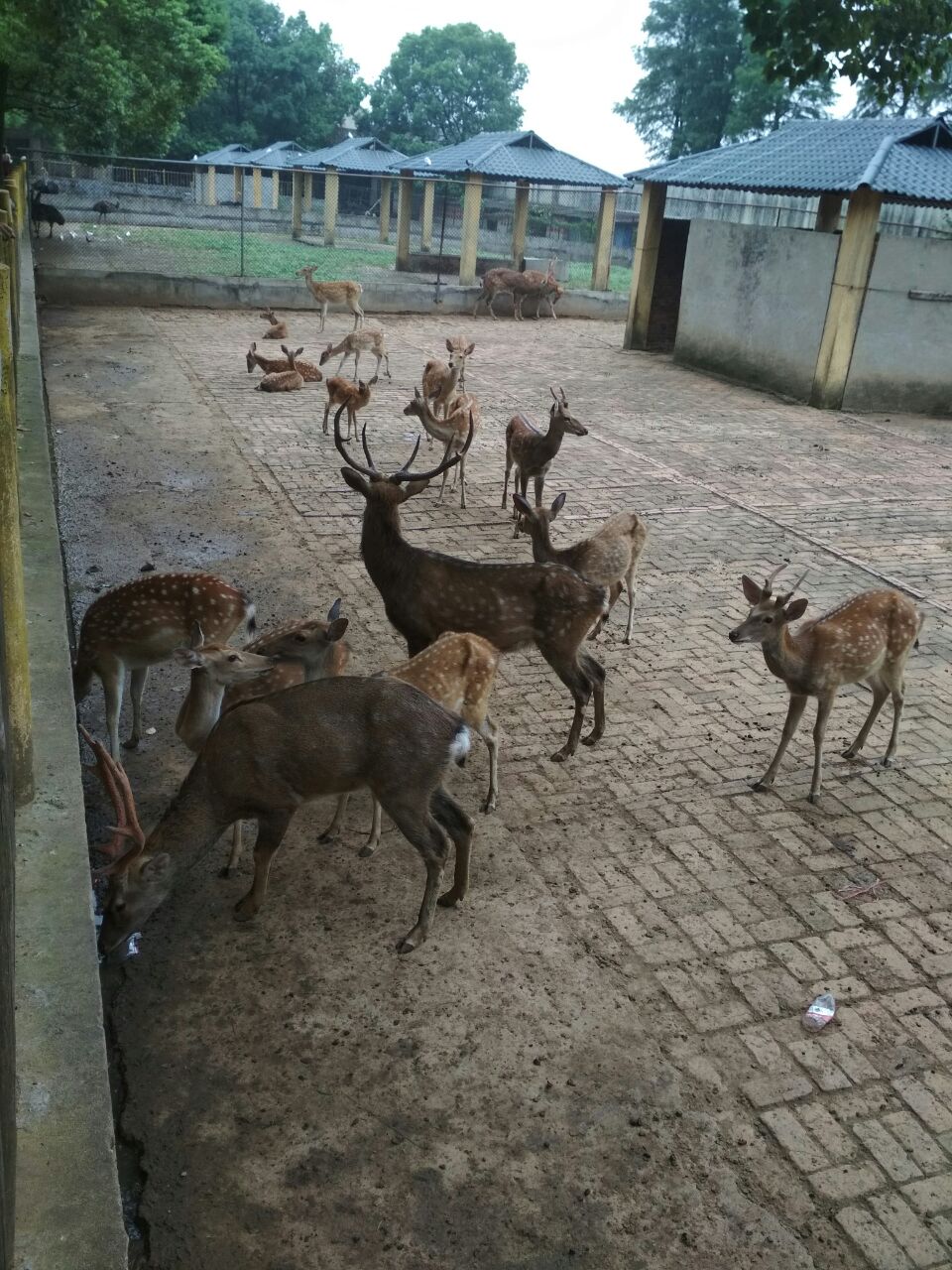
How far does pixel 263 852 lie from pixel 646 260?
57.6ft

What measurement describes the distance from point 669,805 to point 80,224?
2772cm

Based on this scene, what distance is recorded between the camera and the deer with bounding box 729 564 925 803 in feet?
19.2

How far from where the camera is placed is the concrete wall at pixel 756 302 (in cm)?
1620

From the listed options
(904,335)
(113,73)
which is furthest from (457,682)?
(113,73)

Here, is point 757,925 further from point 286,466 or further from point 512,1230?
point 286,466

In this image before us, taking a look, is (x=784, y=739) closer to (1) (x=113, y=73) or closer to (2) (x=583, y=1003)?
(2) (x=583, y=1003)

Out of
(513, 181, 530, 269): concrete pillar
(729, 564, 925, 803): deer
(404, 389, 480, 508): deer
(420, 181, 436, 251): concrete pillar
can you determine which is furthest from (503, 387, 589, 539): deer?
(420, 181, 436, 251): concrete pillar

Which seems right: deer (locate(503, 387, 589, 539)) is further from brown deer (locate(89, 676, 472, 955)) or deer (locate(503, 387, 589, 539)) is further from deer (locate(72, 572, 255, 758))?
brown deer (locate(89, 676, 472, 955))

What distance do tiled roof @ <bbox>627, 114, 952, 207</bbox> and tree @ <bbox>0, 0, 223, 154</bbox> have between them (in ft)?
35.1

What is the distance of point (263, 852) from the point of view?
456 centimetres

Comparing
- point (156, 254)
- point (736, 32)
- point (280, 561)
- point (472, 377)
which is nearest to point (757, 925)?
point (280, 561)

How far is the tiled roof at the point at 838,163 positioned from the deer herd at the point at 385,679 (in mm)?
10648

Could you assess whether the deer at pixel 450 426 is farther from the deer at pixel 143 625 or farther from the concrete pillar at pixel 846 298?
the concrete pillar at pixel 846 298

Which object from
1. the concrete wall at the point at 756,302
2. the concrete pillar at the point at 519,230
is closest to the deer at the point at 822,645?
the concrete wall at the point at 756,302
